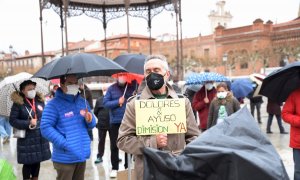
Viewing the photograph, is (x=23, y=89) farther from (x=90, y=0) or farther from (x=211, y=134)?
(x=90, y=0)

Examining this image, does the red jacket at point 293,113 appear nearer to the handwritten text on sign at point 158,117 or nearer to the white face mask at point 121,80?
the handwritten text on sign at point 158,117

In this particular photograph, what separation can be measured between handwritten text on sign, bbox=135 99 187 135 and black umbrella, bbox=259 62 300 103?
2001 millimetres

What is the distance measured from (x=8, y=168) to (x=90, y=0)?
1839cm

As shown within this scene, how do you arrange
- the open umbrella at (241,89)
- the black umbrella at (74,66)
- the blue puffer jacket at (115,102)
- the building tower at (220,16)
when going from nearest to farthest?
the black umbrella at (74,66) < the blue puffer jacket at (115,102) < the open umbrella at (241,89) < the building tower at (220,16)

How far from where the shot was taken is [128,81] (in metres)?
6.37

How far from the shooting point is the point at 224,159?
5.53 ft

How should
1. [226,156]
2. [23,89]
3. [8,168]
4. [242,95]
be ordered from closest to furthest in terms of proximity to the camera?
[226,156] < [8,168] < [23,89] < [242,95]

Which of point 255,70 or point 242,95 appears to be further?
point 255,70

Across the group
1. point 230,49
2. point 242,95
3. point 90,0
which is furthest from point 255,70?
point 242,95

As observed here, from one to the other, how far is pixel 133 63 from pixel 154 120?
13.8ft

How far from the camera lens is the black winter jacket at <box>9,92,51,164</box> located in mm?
5199

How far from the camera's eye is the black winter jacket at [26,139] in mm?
5199

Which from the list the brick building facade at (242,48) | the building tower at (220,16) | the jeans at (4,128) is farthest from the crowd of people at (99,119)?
the building tower at (220,16)

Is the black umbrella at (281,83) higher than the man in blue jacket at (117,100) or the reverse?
higher
